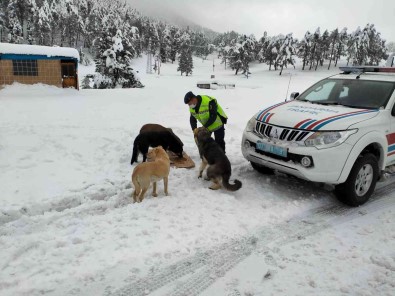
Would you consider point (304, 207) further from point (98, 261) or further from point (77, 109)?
point (77, 109)

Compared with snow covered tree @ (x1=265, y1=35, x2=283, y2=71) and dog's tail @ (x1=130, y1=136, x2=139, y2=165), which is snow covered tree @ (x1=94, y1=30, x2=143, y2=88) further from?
snow covered tree @ (x1=265, y1=35, x2=283, y2=71)

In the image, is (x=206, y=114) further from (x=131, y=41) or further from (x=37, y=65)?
(x=131, y=41)

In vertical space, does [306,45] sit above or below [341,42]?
below

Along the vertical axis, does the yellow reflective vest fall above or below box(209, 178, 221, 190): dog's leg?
above

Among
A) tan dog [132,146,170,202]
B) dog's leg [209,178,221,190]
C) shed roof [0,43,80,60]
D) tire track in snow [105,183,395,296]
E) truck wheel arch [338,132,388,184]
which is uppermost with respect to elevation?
shed roof [0,43,80,60]

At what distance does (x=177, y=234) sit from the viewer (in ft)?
12.8

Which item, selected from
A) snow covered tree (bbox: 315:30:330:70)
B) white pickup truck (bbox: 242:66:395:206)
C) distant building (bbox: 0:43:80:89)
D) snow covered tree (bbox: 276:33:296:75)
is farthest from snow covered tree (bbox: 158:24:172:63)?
white pickup truck (bbox: 242:66:395:206)

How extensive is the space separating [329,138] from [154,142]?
325 cm

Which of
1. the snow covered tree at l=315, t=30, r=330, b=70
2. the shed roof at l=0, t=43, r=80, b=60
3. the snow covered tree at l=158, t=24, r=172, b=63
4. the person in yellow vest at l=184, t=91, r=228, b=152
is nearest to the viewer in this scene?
the person in yellow vest at l=184, t=91, r=228, b=152

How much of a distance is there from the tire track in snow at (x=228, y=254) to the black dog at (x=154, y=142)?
2.89 m

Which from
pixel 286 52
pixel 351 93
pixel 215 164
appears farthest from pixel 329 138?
pixel 286 52

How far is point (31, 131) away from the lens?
25.4 feet

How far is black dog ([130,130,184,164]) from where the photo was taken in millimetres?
6250

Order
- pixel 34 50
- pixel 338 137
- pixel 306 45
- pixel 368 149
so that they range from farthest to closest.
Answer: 1. pixel 306 45
2. pixel 34 50
3. pixel 368 149
4. pixel 338 137
